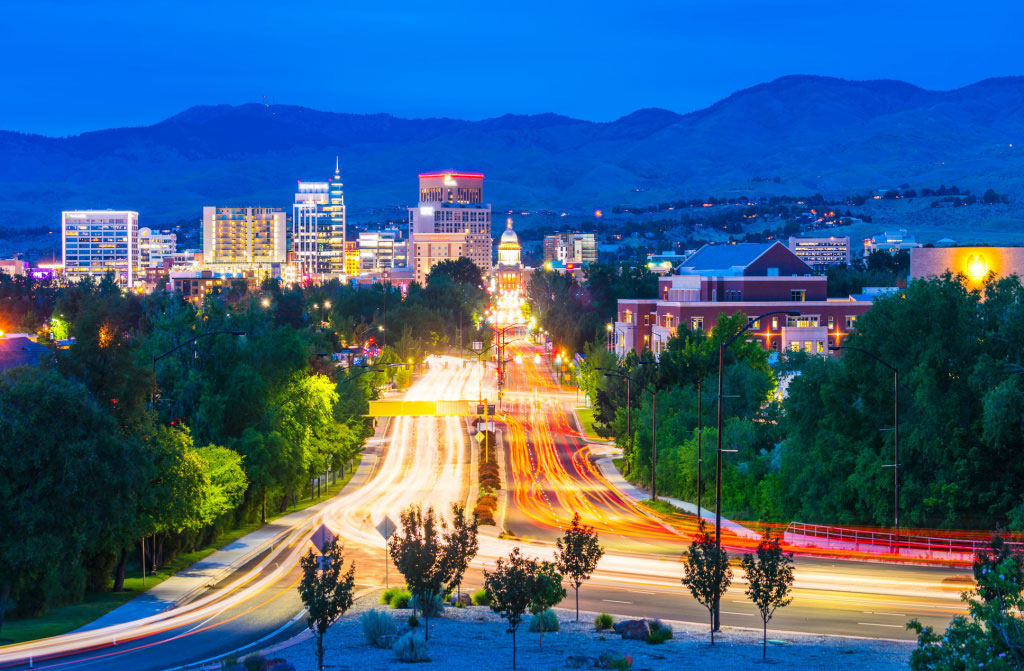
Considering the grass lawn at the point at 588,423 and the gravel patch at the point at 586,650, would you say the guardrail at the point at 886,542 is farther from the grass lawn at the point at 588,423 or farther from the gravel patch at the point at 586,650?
the grass lawn at the point at 588,423

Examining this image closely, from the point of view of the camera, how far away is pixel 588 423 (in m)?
99.9

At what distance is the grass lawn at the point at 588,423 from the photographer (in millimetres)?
93094

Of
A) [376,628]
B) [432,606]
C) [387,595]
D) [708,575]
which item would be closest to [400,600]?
[387,595]

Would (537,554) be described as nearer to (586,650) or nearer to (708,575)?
(708,575)

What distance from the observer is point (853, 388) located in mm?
52938

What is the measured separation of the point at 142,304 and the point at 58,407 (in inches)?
5024

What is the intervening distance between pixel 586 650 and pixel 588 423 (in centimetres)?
7074

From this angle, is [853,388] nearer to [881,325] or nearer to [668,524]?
[881,325]

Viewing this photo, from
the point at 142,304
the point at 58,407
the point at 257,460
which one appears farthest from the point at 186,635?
the point at 142,304

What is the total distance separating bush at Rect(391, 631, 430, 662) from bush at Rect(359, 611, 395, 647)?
2122mm

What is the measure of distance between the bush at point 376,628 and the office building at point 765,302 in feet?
261

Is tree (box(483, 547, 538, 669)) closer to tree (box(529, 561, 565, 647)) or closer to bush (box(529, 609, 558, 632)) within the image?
tree (box(529, 561, 565, 647))

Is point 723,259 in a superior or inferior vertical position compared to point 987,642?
superior

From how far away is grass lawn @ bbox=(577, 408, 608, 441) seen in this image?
9309 cm
